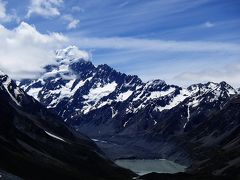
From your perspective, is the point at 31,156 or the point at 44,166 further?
the point at 31,156

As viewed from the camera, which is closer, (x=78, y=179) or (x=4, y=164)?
(x=4, y=164)

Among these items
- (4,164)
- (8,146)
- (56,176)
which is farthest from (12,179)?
(8,146)

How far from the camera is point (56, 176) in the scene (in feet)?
569

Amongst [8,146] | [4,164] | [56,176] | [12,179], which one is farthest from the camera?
[8,146]

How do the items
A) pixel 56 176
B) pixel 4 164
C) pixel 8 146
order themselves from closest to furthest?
pixel 4 164
pixel 56 176
pixel 8 146

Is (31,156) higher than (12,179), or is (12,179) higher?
(31,156)

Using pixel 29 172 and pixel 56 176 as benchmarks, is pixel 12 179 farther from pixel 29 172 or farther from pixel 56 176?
pixel 56 176

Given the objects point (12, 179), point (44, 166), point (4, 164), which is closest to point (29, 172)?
point (4, 164)

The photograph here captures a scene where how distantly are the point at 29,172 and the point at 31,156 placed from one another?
38125 millimetres

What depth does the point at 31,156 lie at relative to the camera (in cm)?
19812

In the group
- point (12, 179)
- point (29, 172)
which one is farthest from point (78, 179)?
point (12, 179)

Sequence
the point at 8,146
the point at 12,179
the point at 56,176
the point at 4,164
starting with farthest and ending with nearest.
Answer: the point at 8,146, the point at 56,176, the point at 4,164, the point at 12,179

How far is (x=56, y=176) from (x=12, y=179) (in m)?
48.2

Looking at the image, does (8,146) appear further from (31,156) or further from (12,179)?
(12,179)
